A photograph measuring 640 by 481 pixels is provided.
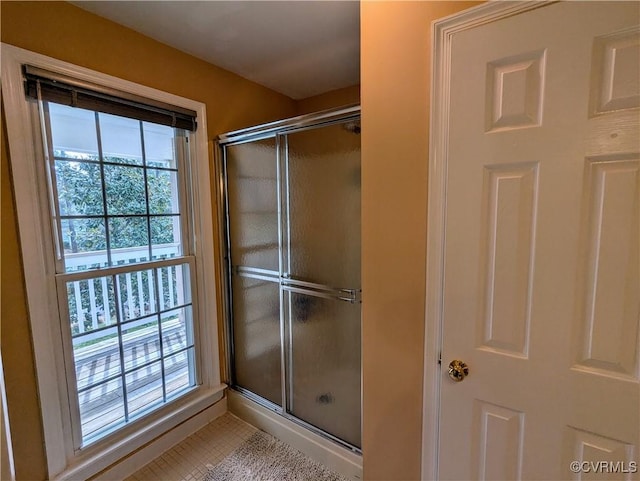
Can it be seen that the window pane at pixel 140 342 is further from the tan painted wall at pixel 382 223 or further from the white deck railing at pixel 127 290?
the tan painted wall at pixel 382 223

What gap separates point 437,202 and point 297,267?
3.19 ft

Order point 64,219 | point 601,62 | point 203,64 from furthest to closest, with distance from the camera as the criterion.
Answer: point 203,64 → point 64,219 → point 601,62

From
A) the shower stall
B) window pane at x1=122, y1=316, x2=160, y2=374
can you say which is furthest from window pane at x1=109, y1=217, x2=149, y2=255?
the shower stall

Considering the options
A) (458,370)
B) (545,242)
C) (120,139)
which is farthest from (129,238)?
(545,242)

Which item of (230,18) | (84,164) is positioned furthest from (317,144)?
(84,164)

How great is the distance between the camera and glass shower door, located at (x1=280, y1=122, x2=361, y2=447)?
154cm

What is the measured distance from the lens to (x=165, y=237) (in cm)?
184

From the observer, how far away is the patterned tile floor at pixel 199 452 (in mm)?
1643

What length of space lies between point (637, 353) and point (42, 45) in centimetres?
246

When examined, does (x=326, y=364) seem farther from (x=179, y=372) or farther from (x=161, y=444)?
(x=161, y=444)

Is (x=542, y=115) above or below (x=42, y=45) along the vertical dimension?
below

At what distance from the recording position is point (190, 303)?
1966 millimetres

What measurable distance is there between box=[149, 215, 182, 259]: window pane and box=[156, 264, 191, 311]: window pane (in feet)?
0.31

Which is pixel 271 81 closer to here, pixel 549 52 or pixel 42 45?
pixel 42 45
